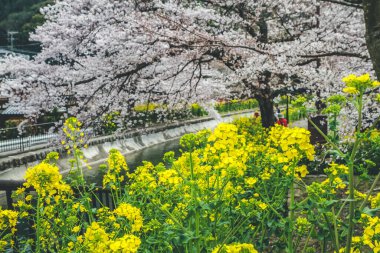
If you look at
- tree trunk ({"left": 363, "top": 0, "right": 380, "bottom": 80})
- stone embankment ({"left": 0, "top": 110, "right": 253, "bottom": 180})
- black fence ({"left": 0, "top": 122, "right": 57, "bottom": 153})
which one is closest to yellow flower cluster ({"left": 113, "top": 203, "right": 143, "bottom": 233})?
tree trunk ({"left": 363, "top": 0, "right": 380, "bottom": 80})

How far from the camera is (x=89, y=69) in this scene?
384 inches

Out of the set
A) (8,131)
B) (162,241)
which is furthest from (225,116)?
(162,241)

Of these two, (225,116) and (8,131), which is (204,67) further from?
(225,116)

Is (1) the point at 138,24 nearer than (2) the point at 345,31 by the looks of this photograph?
Yes

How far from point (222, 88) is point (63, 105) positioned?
4121mm

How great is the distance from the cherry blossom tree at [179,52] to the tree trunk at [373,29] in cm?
331

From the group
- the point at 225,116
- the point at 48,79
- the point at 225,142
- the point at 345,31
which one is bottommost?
the point at 225,116

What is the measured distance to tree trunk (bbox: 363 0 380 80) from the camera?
3965 mm

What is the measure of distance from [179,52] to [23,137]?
1254 cm

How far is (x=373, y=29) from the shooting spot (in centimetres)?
404

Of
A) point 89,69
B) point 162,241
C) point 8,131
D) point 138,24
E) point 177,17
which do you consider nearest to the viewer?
point 162,241

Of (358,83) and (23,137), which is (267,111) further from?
(23,137)

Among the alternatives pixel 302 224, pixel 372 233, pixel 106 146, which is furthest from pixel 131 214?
pixel 106 146

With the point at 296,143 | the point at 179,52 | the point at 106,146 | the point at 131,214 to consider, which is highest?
the point at 179,52
